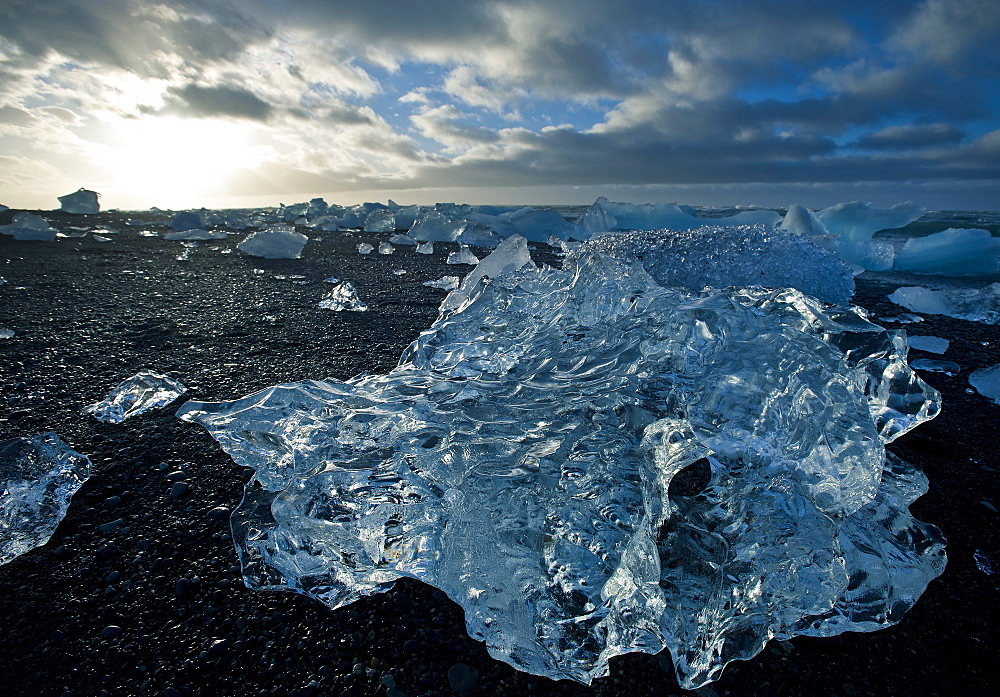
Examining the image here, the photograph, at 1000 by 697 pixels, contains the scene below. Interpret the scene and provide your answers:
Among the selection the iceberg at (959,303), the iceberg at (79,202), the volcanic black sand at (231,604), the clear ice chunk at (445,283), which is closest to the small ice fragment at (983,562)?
the volcanic black sand at (231,604)

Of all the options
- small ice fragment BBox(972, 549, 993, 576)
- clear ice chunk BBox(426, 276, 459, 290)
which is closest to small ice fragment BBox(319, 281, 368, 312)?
clear ice chunk BBox(426, 276, 459, 290)

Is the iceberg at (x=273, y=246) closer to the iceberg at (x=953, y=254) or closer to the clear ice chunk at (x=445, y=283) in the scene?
the clear ice chunk at (x=445, y=283)

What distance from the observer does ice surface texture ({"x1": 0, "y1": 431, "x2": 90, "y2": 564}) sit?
1181mm

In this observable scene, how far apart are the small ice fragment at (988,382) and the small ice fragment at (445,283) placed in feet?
10.3

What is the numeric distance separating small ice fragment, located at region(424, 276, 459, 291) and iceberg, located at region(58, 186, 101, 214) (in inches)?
442

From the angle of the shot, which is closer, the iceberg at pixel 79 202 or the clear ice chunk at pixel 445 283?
the clear ice chunk at pixel 445 283

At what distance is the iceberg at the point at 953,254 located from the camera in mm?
5074

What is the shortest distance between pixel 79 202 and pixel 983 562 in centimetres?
1481

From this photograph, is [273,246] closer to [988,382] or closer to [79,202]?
[988,382]

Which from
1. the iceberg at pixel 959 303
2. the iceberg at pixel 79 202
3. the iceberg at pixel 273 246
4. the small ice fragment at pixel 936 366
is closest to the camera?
the small ice fragment at pixel 936 366

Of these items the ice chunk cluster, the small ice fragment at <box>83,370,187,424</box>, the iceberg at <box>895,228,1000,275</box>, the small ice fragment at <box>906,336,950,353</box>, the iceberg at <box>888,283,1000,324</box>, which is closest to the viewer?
the small ice fragment at <box>83,370,187,424</box>

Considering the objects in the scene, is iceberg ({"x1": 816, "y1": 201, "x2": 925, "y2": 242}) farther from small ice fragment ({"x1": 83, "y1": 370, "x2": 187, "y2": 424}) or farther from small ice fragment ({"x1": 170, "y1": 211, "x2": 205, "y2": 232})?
small ice fragment ({"x1": 170, "y1": 211, "x2": 205, "y2": 232})

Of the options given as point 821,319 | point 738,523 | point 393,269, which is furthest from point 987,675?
point 393,269

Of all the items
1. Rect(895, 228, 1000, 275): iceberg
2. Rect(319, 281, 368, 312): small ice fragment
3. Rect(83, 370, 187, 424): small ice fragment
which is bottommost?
Rect(895, 228, 1000, 275): iceberg
